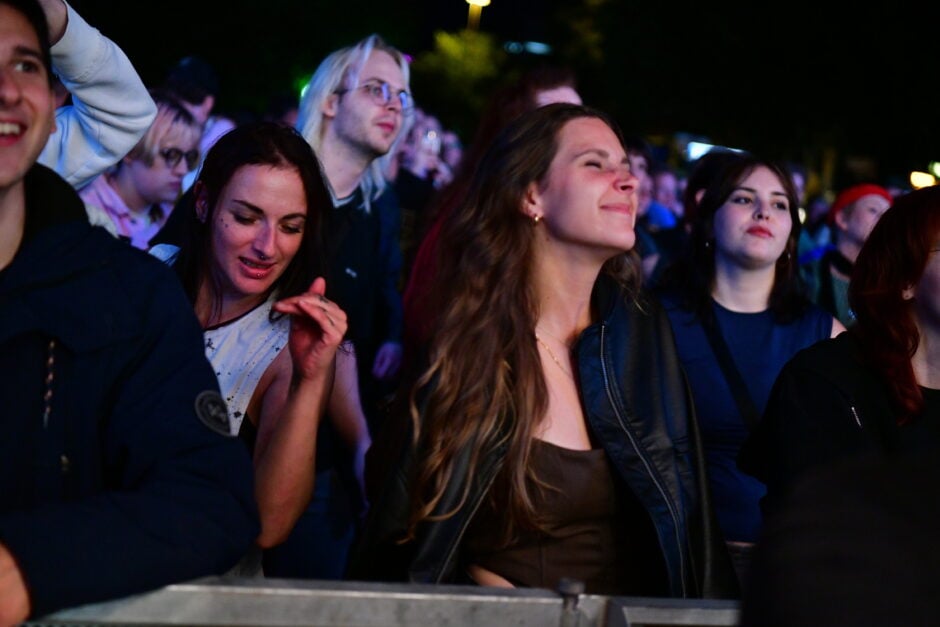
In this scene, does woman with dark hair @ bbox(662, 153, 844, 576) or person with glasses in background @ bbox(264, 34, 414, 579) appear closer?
woman with dark hair @ bbox(662, 153, 844, 576)

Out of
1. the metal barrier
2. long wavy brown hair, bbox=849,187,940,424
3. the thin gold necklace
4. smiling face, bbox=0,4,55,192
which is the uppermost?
smiling face, bbox=0,4,55,192

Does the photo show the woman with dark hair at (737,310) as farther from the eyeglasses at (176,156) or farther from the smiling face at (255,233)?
the eyeglasses at (176,156)

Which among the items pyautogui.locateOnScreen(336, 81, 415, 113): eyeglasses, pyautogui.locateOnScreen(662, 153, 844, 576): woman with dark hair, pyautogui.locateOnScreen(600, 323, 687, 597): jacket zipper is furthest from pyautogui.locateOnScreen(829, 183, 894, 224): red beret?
pyautogui.locateOnScreen(600, 323, 687, 597): jacket zipper

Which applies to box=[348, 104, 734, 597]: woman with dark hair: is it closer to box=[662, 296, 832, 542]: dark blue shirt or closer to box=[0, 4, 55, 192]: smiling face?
box=[662, 296, 832, 542]: dark blue shirt

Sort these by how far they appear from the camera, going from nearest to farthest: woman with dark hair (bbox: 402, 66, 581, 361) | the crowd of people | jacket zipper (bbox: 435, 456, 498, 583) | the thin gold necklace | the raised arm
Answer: the crowd of people → the raised arm → jacket zipper (bbox: 435, 456, 498, 583) → the thin gold necklace → woman with dark hair (bbox: 402, 66, 581, 361)

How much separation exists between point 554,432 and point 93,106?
1657mm

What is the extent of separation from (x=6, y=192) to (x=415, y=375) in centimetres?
144

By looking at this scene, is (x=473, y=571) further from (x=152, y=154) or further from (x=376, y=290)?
(x=152, y=154)

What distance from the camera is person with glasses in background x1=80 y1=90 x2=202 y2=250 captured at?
18.5 ft

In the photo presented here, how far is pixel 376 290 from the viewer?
573 centimetres

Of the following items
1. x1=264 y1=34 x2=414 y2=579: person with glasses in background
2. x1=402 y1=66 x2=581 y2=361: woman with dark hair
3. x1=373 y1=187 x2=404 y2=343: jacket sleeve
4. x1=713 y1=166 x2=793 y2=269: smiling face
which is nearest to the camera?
x1=713 y1=166 x2=793 y2=269: smiling face

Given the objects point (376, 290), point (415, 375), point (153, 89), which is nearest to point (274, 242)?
point (415, 375)

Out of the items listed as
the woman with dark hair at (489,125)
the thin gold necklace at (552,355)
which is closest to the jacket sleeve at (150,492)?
the thin gold necklace at (552,355)

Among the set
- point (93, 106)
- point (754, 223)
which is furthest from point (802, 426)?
point (93, 106)
